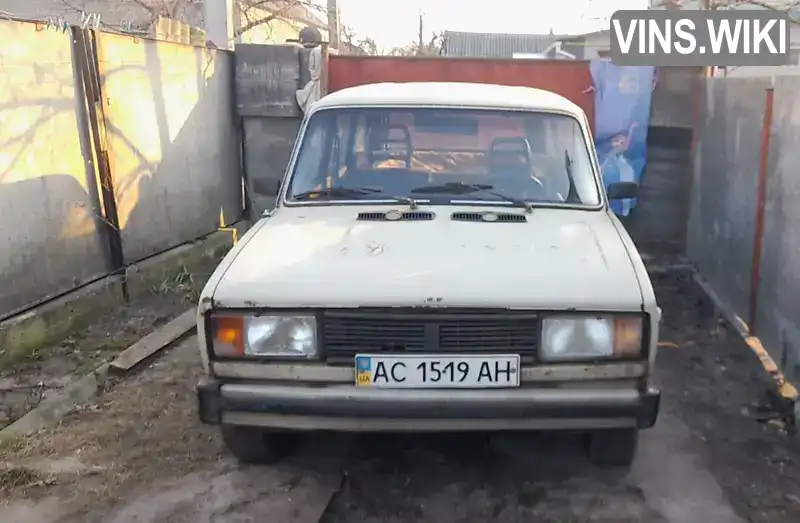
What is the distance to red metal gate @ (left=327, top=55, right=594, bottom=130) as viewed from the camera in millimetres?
8555

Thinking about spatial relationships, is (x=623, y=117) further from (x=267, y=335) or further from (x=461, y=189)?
(x=267, y=335)

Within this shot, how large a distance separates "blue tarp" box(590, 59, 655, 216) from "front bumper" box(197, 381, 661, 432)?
5517 mm

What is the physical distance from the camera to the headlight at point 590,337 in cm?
302

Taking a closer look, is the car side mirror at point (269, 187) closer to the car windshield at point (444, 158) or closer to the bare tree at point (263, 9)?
the car windshield at point (444, 158)

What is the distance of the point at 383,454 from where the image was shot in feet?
12.6

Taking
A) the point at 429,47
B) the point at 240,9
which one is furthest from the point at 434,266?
the point at 429,47

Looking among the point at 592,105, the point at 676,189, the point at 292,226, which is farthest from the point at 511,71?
the point at 292,226

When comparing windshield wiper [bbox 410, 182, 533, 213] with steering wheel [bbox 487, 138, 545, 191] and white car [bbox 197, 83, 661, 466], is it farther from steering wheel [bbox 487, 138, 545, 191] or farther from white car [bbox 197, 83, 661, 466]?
white car [bbox 197, 83, 661, 466]

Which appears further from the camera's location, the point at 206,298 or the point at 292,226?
the point at 292,226

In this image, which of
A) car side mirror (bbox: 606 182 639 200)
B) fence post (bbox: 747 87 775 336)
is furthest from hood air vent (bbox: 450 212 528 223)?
fence post (bbox: 747 87 775 336)

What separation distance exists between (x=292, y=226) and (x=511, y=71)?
5573 mm

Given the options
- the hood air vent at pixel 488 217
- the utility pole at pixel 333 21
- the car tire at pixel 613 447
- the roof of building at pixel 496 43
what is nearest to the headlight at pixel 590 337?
the car tire at pixel 613 447

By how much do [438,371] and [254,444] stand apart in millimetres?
1086

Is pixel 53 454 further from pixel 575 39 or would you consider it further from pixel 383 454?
pixel 575 39
